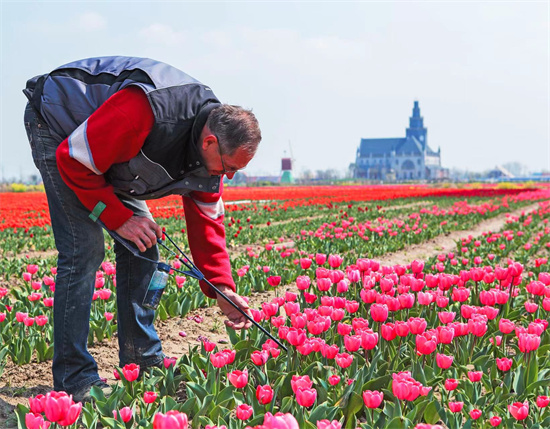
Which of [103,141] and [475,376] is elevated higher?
[103,141]

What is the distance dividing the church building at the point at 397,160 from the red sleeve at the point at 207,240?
5015 inches

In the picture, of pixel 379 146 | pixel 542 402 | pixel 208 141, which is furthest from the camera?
pixel 379 146

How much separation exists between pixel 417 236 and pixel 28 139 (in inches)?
316

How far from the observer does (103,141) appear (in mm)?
2602

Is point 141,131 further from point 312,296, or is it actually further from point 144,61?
point 312,296

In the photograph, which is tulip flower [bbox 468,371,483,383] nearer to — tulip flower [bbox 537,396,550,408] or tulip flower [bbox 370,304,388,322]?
tulip flower [bbox 537,396,550,408]

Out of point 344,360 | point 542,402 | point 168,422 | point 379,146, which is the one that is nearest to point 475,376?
point 542,402

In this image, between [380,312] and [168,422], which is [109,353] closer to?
[380,312]

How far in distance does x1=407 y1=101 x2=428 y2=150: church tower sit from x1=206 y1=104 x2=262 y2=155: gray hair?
15076 centimetres

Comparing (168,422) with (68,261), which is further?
(68,261)

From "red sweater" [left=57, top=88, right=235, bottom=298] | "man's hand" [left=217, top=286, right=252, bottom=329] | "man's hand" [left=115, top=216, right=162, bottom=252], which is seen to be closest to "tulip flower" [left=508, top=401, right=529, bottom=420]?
"man's hand" [left=217, top=286, right=252, bottom=329]

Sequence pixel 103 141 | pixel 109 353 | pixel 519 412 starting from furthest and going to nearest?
1. pixel 109 353
2. pixel 103 141
3. pixel 519 412

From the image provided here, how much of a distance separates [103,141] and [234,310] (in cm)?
124

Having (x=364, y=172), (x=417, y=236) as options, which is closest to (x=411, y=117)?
(x=364, y=172)
